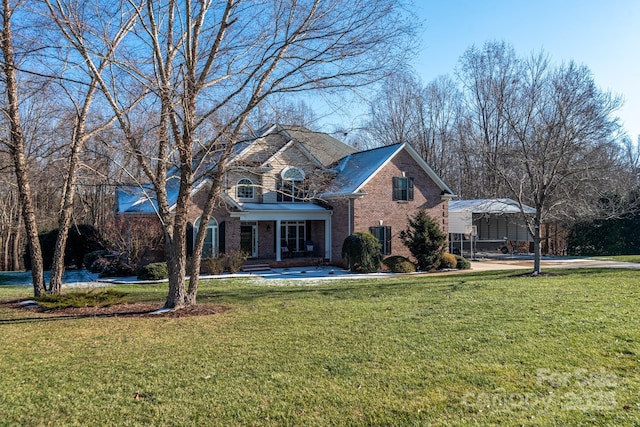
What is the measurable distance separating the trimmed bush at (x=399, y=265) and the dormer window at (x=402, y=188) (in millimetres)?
3654

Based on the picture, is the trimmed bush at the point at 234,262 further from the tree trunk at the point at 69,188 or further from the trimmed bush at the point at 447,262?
the trimmed bush at the point at 447,262

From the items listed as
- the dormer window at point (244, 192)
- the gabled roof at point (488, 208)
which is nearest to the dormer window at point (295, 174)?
the dormer window at point (244, 192)

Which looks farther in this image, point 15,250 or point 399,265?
point 15,250

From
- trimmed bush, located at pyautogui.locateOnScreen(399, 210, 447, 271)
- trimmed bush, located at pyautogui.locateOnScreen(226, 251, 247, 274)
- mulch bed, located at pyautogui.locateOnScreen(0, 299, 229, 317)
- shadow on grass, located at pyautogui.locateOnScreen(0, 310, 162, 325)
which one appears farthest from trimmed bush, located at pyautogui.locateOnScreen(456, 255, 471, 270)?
shadow on grass, located at pyautogui.locateOnScreen(0, 310, 162, 325)

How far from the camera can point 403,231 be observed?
23375mm

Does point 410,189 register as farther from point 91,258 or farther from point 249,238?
point 91,258

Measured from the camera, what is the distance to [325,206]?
25.0m

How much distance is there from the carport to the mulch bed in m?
19.6

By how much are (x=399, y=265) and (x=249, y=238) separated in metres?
7.85

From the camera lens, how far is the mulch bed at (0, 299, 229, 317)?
415 inches

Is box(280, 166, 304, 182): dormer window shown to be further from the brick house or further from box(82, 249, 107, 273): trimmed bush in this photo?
box(82, 249, 107, 273): trimmed bush

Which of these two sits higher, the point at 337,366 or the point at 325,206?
the point at 325,206

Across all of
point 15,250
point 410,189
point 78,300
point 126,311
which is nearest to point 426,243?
point 410,189

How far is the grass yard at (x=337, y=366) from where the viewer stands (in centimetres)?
485
